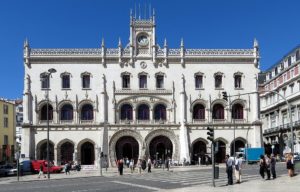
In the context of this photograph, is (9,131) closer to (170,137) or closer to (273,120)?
(170,137)

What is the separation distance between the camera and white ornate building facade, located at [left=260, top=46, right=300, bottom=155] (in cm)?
7262

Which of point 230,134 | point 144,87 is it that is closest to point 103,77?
point 144,87

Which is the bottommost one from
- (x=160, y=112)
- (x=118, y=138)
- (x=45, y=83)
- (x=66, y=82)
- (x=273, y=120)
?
(x=118, y=138)

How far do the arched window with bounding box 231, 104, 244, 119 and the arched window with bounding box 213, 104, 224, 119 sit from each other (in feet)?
4.61

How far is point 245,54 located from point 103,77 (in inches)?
730

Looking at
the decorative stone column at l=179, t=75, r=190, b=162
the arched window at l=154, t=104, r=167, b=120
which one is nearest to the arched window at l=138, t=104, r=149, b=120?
the arched window at l=154, t=104, r=167, b=120

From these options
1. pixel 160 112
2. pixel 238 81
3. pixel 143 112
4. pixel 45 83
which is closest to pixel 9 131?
pixel 45 83

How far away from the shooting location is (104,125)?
6575cm

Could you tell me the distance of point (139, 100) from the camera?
219 feet

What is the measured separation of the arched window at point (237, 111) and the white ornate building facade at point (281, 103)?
159 inches

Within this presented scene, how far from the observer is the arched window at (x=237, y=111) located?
68.0 metres

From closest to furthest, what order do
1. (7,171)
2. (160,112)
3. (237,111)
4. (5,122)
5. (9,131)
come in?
(7,171) → (160,112) → (237,111) → (5,122) → (9,131)

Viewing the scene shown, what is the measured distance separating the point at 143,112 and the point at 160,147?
198 inches

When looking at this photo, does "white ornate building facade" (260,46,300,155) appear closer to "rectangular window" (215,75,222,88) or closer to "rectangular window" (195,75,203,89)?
"rectangular window" (215,75,222,88)
